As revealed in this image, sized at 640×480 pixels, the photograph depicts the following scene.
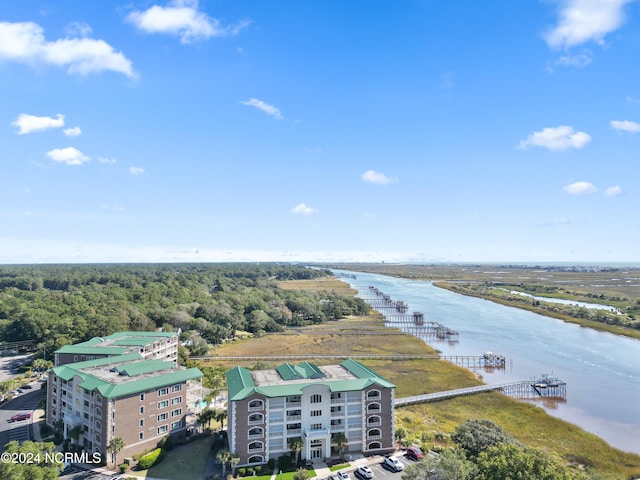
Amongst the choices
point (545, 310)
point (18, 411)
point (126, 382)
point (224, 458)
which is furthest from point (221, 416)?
point (545, 310)

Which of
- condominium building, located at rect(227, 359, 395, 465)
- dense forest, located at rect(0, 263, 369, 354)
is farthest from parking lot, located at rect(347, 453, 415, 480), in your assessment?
dense forest, located at rect(0, 263, 369, 354)

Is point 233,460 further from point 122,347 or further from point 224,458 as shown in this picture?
point 122,347

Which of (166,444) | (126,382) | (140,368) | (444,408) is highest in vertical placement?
(140,368)

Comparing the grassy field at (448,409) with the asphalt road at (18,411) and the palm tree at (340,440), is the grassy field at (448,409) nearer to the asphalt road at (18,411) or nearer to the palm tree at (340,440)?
the palm tree at (340,440)

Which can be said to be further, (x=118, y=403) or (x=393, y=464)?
(x=118, y=403)

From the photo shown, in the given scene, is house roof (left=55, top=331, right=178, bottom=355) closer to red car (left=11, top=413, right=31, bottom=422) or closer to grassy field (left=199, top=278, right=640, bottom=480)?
red car (left=11, top=413, right=31, bottom=422)

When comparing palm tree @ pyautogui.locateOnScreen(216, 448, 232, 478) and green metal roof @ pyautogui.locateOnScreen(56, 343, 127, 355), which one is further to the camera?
green metal roof @ pyautogui.locateOnScreen(56, 343, 127, 355)

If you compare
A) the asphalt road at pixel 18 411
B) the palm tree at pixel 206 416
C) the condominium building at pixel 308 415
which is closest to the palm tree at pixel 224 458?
the condominium building at pixel 308 415
